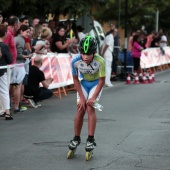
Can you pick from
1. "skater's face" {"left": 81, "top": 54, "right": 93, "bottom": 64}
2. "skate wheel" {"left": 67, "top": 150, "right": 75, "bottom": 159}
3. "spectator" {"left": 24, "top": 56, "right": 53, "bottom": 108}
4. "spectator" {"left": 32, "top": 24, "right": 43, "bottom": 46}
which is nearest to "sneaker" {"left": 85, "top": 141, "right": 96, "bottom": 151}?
"skate wheel" {"left": 67, "top": 150, "right": 75, "bottom": 159}

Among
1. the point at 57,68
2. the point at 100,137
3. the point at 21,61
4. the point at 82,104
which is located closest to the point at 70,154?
the point at 82,104

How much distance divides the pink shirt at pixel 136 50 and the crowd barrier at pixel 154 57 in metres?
3.13

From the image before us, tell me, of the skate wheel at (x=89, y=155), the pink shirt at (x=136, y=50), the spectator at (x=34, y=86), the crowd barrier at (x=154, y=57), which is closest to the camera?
the skate wheel at (x=89, y=155)

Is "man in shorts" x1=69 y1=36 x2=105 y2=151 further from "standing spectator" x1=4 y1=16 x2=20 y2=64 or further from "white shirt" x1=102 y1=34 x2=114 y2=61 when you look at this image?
"white shirt" x1=102 y1=34 x2=114 y2=61

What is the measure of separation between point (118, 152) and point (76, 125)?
2.41 feet

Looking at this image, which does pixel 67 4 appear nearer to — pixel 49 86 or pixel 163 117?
pixel 49 86

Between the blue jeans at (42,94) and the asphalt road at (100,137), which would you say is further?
the blue jeans at (42,94)

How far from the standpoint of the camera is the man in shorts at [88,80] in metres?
9.23

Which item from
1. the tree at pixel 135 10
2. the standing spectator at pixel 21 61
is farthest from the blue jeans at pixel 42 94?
the tree at pixel 135 10

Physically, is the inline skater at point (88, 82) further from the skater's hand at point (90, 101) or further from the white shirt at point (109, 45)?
the white shirt at point (109, 45)

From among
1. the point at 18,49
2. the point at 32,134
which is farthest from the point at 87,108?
the point at 18,49

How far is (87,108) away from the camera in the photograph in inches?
370

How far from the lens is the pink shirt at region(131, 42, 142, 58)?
2573cm

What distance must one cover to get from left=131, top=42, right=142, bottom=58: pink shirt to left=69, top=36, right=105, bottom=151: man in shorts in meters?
16.2
